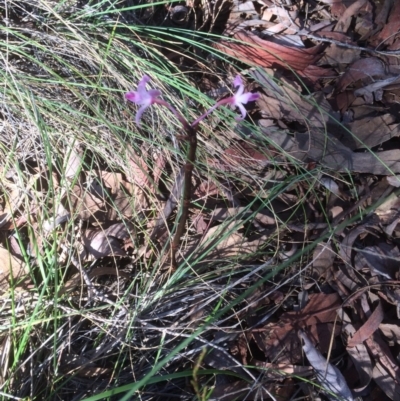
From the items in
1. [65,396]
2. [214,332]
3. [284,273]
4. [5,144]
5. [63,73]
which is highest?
[63,73]

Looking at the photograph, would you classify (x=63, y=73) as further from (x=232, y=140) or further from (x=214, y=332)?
(x=214, y=332)

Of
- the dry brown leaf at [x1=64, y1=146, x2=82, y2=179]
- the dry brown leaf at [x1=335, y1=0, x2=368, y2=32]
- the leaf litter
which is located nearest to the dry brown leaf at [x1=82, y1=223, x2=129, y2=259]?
the leaf litter

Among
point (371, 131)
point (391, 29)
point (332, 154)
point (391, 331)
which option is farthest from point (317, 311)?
point (391, 29)

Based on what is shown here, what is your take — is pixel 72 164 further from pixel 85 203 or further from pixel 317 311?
pixel 317 311

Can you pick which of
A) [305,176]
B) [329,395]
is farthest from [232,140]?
[329,395]

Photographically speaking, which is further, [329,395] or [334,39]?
[334,39]

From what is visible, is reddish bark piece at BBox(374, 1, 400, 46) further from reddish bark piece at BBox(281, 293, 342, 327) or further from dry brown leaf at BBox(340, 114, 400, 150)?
reddish bark piece at BBox(281, 293, 342, 327)
